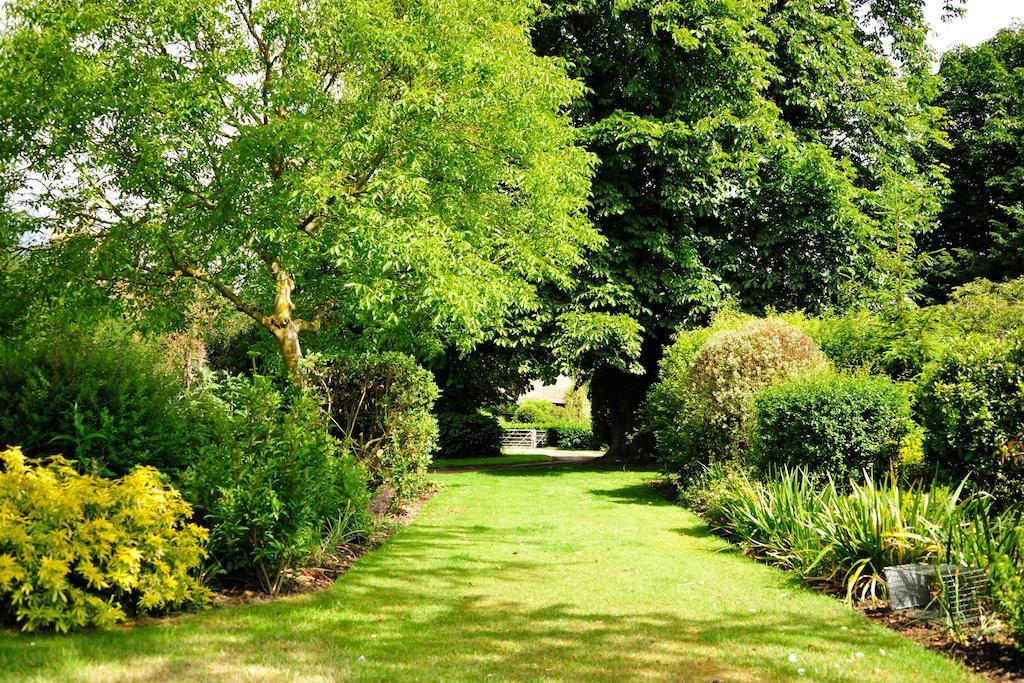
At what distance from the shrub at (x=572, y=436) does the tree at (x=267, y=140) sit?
25329mm

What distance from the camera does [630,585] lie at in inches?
284

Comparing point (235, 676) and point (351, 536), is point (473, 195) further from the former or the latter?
point (235, 676)

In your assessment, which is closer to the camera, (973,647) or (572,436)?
(973,647)

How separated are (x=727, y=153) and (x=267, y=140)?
13.0 m

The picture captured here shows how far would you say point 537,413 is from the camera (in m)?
46.9

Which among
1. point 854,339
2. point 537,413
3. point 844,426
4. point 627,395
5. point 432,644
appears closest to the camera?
point 432,644

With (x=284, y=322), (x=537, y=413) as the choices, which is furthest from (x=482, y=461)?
(x=537, y=413)

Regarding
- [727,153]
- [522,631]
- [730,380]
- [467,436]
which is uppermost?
[727,153]

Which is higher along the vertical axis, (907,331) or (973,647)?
(907,331)

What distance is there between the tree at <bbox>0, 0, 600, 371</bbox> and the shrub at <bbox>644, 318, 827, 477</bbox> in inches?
145

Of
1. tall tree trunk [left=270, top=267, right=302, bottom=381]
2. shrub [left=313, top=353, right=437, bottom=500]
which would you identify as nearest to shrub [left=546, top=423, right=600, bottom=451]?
tall tree trunk [left=270, top=267, right=302, bottom=381]

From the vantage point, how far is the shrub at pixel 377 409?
38.1ft

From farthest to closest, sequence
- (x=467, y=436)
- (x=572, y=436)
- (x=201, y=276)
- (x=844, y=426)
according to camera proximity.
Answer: (x=572, y=436) → (x=467, y=436) → (x=201, y=276) → (x=844, y=426)

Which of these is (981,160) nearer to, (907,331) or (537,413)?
(907,331)
